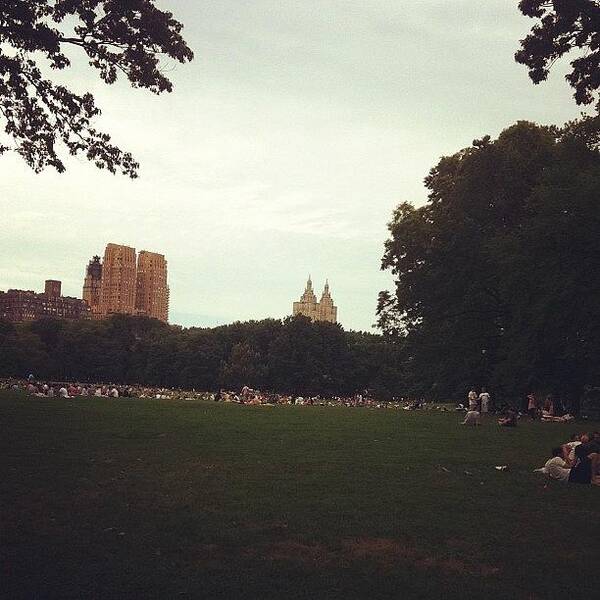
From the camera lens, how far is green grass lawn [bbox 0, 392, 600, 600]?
7.46m

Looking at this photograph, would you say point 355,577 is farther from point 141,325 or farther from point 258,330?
point 141,325

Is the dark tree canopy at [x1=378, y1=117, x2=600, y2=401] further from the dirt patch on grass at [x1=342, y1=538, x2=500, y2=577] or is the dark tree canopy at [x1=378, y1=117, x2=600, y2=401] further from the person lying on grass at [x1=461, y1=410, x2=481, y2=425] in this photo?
the dirt patch on grass at [x1=342, y1=538, x2=500, y2=577]

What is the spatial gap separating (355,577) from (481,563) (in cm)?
187

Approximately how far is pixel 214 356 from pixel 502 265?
3510 inches

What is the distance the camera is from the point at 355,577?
768cm

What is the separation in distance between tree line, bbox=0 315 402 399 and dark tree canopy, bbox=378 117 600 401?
55000mm

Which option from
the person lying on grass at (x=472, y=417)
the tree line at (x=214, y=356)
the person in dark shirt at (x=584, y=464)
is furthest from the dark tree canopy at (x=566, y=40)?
the tree line at (x=214, y=356)

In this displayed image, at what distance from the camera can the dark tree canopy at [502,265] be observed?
27.9 m

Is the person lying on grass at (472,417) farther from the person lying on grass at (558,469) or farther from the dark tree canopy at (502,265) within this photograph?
the person lying on grass at (558,469)

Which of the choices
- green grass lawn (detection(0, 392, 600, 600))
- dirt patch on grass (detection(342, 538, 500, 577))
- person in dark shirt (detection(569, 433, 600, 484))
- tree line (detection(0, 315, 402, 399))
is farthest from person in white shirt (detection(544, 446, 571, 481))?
tree line (detection(0, 315, 402, 399))

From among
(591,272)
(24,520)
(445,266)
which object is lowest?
(24,520)

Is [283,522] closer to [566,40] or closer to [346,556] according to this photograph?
[346,556]

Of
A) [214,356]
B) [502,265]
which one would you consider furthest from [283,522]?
[214,356]

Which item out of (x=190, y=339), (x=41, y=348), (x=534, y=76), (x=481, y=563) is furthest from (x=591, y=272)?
(x=41, y=348)
